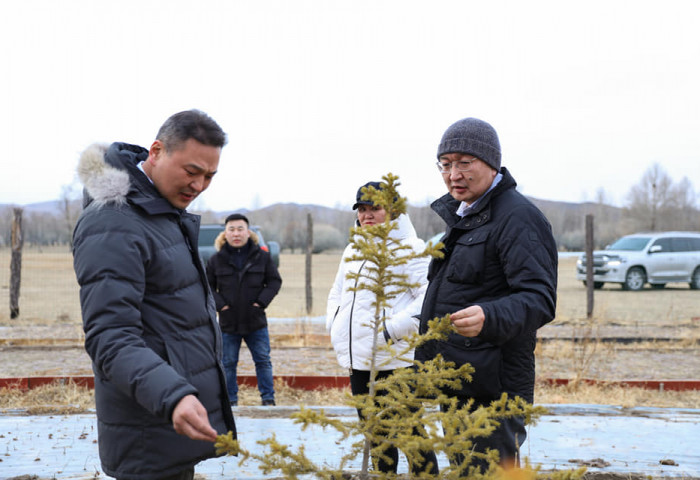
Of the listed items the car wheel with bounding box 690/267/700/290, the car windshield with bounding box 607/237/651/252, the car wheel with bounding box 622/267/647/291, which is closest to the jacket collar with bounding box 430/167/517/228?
the car wheel with bounding box 622/267/647/291

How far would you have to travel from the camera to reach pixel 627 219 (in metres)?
68.9

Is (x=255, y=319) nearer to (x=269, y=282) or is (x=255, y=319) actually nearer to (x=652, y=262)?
(x=269, y=282)

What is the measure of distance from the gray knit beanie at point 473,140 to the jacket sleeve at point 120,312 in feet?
4.29

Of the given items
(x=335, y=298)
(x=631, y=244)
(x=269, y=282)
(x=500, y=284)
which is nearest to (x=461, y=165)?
(x=500, y=284)

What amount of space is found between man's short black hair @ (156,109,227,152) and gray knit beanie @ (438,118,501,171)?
100 centimetres

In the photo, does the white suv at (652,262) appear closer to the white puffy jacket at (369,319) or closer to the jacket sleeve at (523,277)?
the white puffy jacket at (369,319)

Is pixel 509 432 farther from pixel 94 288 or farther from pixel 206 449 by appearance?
pixel 94 288

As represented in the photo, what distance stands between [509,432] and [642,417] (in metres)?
2.98

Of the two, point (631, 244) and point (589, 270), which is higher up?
point (631, 244)

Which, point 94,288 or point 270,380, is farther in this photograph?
point 270,380

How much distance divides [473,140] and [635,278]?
685 inches

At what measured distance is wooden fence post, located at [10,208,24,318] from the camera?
12.2 m

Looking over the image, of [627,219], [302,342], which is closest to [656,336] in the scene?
[302,342]

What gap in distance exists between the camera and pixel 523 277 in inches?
97.1
